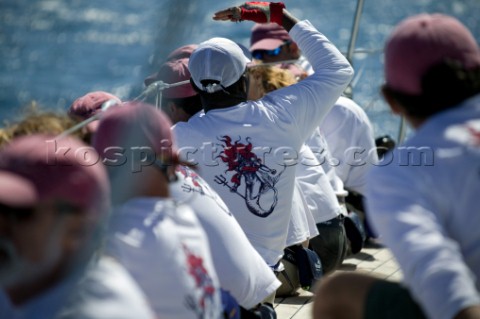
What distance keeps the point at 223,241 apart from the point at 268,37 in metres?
3.62

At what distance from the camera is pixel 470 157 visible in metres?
2.39

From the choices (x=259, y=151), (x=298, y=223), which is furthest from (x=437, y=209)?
(x=298, y=223)

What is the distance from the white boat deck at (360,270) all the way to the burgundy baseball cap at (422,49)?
158cm

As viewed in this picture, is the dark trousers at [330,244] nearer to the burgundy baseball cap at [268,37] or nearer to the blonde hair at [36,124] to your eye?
the burgundy baseball cap at [268,37]

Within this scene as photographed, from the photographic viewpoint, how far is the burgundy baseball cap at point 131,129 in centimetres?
254

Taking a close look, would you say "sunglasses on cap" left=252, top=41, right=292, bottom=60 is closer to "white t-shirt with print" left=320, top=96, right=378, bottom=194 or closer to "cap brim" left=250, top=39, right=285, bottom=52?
"cap brim" left=250, top=39, right=285, bottom=52

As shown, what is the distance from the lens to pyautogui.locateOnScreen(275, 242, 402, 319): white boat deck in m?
4.39

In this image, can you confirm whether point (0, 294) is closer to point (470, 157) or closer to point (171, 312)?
point (171, 312)

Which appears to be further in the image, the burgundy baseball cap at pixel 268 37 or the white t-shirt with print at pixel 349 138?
the burgundy baseball cap at pixel 268 37

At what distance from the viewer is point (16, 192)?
2.00m

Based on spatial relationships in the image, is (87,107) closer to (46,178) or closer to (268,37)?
(46,178)

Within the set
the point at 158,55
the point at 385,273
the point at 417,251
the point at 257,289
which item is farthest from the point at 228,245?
the point at 385,273

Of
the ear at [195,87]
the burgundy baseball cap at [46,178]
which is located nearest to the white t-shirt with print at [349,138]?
the ear at [195,87]

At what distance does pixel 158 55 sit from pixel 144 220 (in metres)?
0.67
